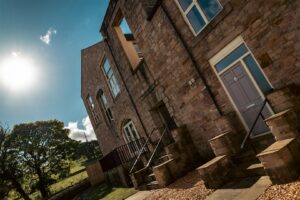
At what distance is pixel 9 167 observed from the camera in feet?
59.8

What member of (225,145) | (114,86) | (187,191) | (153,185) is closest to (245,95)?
(225,145)

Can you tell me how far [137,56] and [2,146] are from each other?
1491 centimetres

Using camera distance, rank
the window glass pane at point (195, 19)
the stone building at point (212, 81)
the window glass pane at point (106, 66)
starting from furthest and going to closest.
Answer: the window glass pane at point (106, 66), the window glass pane at point (195, 19), the stone building at point (212, 81)

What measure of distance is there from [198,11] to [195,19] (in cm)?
26

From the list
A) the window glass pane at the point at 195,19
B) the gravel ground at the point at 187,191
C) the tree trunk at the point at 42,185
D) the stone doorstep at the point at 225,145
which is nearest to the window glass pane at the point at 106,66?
the window glass pane at the point at 195,19

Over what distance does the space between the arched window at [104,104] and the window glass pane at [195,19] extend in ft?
31.4

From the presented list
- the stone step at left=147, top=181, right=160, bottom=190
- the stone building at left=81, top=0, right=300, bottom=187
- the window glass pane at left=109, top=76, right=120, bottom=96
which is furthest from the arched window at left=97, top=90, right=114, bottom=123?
the stone step at left=147, top=181, right=160, bottom=190

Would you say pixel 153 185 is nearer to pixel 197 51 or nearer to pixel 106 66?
pixel 197 51

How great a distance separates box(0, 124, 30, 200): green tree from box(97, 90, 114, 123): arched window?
30.7 feet

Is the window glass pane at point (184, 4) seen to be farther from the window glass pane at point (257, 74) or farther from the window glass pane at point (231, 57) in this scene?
the window glass pane at point (257, 74)

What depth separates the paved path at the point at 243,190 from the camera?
3.94 meters

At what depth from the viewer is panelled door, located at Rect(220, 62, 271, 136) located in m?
6.25

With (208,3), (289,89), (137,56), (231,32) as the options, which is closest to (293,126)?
(289,89)

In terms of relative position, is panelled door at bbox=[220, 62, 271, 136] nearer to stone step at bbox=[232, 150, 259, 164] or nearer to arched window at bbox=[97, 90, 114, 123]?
stone step at bbox=[232, 150, 259, 164]
